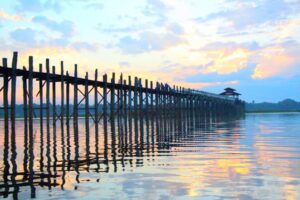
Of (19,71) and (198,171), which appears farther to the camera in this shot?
(19,71)

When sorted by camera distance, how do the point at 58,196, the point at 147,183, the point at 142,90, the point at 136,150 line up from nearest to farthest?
1. the point at 58,196
2. the point at 147,183
3. the point at 136,150
4. the point at 142,90

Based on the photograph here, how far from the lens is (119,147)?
71.6ft

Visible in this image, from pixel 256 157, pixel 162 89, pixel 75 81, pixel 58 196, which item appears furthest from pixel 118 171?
pixel 162 89

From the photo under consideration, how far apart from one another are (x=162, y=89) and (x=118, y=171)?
127ft

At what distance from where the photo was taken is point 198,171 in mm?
13445

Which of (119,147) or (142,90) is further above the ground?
(142,90)

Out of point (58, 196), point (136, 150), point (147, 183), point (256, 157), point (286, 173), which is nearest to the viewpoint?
point (58, 196)

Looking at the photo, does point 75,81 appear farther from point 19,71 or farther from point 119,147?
point 119,147

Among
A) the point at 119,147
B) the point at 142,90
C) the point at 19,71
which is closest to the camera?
the point at 119,147

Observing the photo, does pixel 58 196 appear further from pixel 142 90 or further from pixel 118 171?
pixel 142 90

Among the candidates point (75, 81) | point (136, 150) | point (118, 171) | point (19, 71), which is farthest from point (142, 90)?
point (118, 171)

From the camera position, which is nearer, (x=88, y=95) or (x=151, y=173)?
(x=151, y=173)

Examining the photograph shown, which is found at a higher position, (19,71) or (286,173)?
(19,71)

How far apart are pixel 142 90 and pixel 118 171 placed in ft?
107
